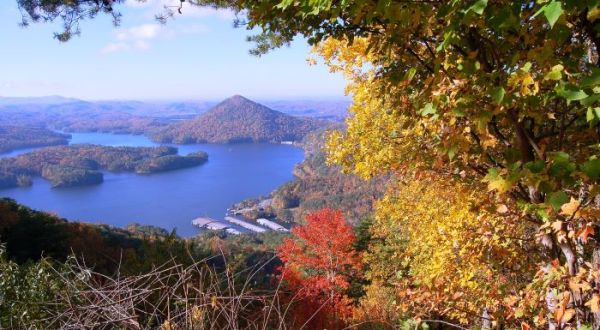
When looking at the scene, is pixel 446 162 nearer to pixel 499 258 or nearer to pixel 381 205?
pixel 499 258

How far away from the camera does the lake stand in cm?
8012

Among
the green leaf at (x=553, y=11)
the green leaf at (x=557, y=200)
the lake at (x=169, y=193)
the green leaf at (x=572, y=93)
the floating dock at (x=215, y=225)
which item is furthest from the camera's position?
the lake at (x=169, y=193)

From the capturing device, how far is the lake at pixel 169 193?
263ft

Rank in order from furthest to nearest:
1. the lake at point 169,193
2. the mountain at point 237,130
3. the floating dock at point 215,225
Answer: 1. the mountain at point 237,130
2. the lake at point 169,193
3. the floating dock at point 215,225

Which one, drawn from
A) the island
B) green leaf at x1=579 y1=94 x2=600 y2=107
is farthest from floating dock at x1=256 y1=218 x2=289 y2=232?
green leaf at x1=579 y1=94 x2=600 y2=107

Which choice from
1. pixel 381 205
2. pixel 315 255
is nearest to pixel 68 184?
pixel 315 255

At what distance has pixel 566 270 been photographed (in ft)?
6.59

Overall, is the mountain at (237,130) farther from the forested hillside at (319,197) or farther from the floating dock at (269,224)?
the floating dock at (269,224)

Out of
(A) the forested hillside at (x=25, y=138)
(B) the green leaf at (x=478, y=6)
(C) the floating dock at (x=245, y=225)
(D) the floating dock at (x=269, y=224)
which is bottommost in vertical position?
(D) the floating dock at (x=269, y=224)

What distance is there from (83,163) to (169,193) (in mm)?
37618

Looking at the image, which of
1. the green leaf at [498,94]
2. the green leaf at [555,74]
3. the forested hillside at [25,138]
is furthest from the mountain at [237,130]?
the green leaf at [555,74]

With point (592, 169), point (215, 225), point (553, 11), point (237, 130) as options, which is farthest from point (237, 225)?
point (237, 130)

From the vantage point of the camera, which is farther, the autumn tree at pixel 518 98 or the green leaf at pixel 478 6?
the autumn tree at pixel 518 98

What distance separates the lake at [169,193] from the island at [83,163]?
2.91 metres
